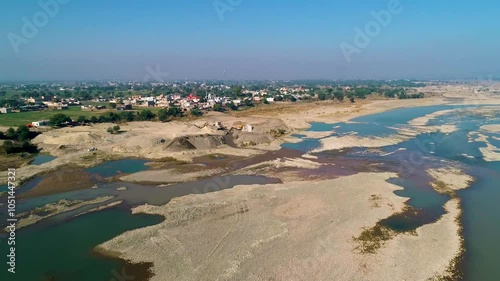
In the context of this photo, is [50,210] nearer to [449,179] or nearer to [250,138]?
[250,138]

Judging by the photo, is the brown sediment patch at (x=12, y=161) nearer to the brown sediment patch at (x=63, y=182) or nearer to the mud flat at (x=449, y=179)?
the brown sediment patch at (x=63, y=182)

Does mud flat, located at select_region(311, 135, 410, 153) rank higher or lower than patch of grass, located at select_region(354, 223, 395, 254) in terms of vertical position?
higher

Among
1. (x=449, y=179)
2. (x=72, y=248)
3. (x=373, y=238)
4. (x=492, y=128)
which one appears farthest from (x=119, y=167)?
(x=492, y=128)

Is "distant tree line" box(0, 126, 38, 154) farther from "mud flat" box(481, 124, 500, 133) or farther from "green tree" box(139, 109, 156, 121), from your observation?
"mud flat" box(481, 124, 500, 133)

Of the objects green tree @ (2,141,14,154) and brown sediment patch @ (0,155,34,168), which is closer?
brown sediment patch @ (0,155,34,168)

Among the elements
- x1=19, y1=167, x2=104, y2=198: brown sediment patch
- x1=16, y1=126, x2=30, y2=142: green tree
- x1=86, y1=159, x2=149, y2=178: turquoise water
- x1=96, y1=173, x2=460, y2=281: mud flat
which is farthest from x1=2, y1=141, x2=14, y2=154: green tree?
x1=96, y1=173, x2=460, y2=281: mud flat

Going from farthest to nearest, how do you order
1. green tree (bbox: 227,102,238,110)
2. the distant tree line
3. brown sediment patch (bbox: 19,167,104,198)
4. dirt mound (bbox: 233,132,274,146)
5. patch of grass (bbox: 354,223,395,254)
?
green tree (bbox: 227,102,238,110), dirt mound (bbox: 233,132,274,146), the distant tree line, brown sediment patch (bbox: 19,167,104,198), patch of grass (bbox: 354,223,395,254)

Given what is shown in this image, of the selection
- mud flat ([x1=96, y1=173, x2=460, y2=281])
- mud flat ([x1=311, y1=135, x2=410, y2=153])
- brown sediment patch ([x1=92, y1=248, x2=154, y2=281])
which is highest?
mud flat ([x1=311, y1=135, x2=410, y2=153])
